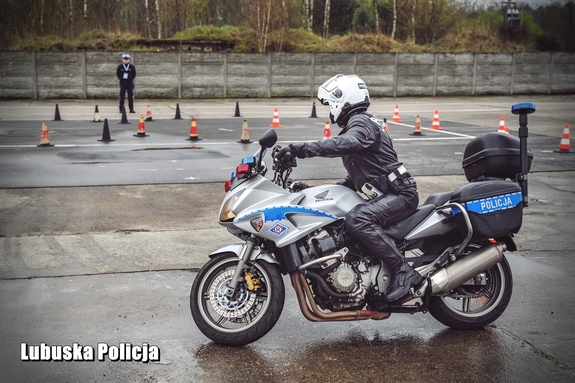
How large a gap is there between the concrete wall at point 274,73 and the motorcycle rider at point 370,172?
2883 centimetres

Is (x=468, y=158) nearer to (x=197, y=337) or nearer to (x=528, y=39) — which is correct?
(x=197, y=337)

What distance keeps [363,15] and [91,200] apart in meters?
45.2

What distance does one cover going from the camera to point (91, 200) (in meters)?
10.1

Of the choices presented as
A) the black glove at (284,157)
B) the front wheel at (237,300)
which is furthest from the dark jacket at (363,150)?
the front wheel at (237,300)

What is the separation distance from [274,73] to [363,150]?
3035 centimetres

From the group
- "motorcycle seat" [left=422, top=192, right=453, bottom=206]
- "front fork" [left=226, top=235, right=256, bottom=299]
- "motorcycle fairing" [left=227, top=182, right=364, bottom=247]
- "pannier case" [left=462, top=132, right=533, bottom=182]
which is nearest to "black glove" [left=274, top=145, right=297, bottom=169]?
"motorcycle fairing" [left=227, top=182, right=364, bottom=247]

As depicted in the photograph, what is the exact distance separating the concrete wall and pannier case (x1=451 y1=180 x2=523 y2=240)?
96.0ft

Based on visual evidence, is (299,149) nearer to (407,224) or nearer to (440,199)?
(407,224)

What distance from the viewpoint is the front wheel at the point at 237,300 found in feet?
16.2

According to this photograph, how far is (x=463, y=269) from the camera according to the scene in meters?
5.15

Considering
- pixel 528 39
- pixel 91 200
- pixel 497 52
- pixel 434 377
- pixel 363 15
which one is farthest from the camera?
pixel 363 15

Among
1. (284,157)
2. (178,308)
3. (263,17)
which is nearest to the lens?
(284,157)

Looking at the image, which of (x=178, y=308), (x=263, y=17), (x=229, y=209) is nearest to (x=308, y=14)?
(x=263, y=17)

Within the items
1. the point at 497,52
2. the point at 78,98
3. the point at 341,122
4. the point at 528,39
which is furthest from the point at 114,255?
the point at 528,39
